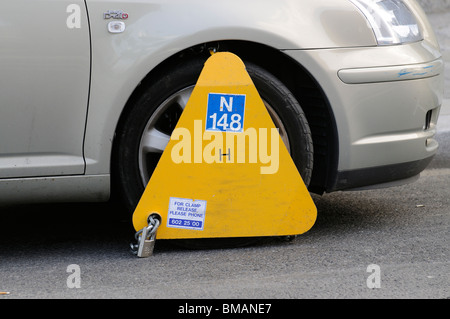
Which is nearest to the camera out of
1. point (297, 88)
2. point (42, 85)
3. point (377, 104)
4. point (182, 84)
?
point (42, 85)

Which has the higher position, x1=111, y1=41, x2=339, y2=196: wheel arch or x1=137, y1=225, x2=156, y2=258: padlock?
x1=111, y1=41, x2=339, y2=196: wheel arch

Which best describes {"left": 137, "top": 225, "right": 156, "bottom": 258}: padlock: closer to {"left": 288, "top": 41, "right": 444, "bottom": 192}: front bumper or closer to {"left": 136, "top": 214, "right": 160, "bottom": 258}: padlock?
{"left": 136, "top": 214, "right": 160, "bottom": 258}: padlock

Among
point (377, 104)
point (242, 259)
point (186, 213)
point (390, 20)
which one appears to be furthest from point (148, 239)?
point (390, 20)

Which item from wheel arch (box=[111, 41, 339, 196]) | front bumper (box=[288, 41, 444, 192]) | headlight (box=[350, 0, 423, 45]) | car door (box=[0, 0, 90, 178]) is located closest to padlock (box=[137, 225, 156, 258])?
wheel arch (box=[111, 41, 339, 196])

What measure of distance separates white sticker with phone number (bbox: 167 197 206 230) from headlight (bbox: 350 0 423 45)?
3.66 ft

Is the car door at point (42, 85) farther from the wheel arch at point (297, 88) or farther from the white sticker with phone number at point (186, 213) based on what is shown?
the white sticker with phone number at point (186, 213)

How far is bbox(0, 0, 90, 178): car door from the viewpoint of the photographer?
3.31 metres

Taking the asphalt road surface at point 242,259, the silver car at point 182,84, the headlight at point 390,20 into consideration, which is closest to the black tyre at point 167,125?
the silver car at point 182,84

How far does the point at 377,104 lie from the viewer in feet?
12.1

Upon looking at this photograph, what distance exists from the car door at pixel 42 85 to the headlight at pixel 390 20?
4.21 ft

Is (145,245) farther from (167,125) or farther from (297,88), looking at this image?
(297,88)

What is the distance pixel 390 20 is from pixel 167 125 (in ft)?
3.73

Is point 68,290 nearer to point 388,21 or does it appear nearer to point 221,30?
point 221,30
